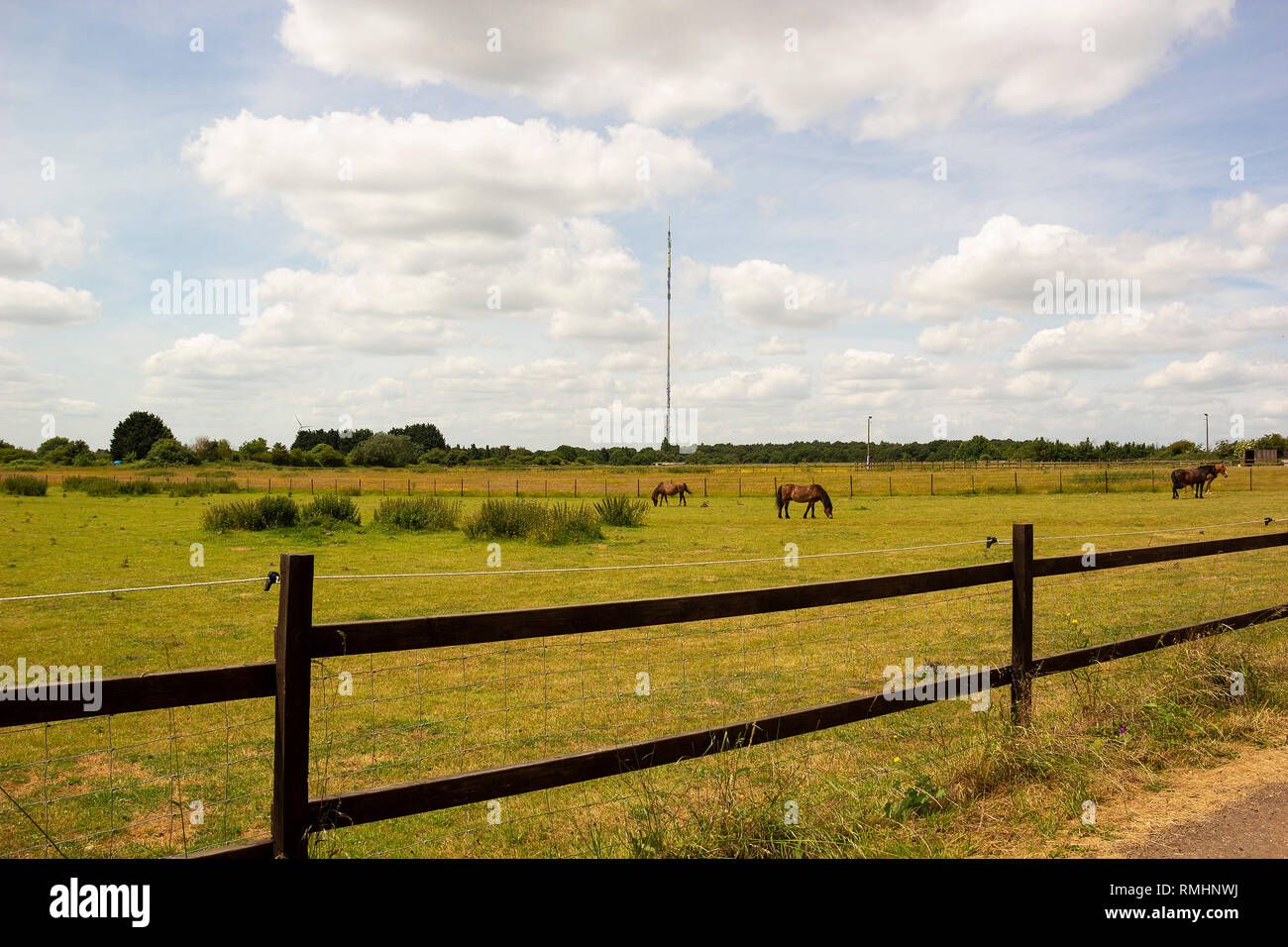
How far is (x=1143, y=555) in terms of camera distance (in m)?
6.43

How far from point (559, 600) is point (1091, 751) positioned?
9565 millimetres

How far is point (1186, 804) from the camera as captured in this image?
4.50 metres

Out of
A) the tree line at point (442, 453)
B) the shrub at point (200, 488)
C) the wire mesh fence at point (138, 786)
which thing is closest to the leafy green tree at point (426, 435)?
the tree line at point (442, 453)

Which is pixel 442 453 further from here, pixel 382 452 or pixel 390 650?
pixel 390 650

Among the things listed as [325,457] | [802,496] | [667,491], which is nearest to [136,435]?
[325,457]

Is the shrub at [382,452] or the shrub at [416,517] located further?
the shrub at [382,452]

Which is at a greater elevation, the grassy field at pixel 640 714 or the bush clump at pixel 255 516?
the bush clump at pixel 255 516

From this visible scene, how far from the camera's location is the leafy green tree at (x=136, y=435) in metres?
129

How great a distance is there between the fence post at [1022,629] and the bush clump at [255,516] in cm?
2436

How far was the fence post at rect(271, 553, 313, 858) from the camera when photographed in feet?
10.2

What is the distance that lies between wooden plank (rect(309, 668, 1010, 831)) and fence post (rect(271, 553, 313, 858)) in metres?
0.08

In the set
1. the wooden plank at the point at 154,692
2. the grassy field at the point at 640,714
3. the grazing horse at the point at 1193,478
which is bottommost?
the grassy field at the point at 640,714

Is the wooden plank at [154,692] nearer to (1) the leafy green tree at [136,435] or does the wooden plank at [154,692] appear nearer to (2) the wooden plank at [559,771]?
(2) the wooden plank at [559,771]
